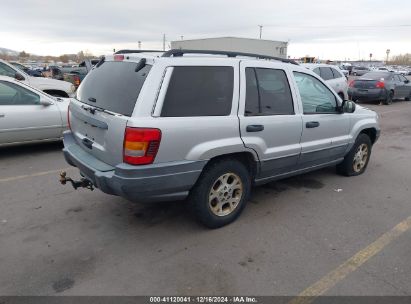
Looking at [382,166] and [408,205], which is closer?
[408,205]

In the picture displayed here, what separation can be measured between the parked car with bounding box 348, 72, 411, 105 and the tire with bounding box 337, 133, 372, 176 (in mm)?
11356

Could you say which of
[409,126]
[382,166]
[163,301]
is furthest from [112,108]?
[409,126]

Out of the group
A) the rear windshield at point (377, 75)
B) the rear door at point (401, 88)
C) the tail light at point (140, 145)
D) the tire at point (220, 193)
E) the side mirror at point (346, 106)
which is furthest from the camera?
the rear door at point (401, 88)

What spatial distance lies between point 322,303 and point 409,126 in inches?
388

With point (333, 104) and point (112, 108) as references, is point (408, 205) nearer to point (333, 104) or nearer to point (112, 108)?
point (333, 104)

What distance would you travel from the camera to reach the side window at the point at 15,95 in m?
6.43

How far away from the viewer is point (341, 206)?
14.9ft

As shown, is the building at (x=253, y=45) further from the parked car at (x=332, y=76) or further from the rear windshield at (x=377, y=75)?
the parked car at (x=332, y=76)

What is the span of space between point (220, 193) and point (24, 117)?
444 cm

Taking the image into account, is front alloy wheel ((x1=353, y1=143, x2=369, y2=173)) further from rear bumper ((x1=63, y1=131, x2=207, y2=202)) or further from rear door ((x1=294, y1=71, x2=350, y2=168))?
rear bumper ((x1=63, y1=131, x2=207, y2=202))

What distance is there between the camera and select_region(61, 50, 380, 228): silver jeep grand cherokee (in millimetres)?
3184

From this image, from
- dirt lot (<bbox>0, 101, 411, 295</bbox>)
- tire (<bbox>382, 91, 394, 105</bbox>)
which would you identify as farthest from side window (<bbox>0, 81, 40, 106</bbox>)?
tire (<bbox>382, 91, 394, 105</bbox>)

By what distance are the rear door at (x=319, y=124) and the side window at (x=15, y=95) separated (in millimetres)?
4918

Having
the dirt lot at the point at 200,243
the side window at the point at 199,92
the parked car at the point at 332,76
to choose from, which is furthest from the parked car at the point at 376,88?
the side window at the point at 199,92
